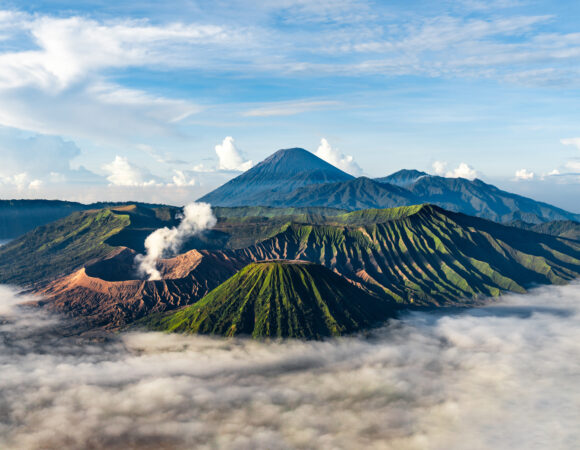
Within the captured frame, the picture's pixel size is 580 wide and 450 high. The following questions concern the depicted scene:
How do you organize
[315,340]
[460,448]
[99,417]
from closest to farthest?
[460,448], [99,417], [315,340]

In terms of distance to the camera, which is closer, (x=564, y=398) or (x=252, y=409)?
(x=252, y=409)

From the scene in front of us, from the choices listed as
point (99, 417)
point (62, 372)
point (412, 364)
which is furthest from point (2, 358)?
point (412, 364)

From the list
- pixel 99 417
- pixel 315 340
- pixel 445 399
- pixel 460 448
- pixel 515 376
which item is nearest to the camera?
pixel 460 448

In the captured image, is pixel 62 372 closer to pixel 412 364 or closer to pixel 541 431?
pixel 412 364

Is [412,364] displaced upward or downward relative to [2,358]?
downward

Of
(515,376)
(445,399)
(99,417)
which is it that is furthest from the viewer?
(515,376)

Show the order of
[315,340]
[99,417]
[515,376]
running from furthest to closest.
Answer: [315,340] → [515,376] → [99,417]

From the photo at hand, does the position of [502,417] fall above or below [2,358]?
below

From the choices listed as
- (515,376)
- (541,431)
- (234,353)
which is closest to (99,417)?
(234,353)

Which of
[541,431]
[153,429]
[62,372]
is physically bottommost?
[541,431]

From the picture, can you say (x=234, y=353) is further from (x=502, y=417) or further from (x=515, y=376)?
(x=515, y=376)
